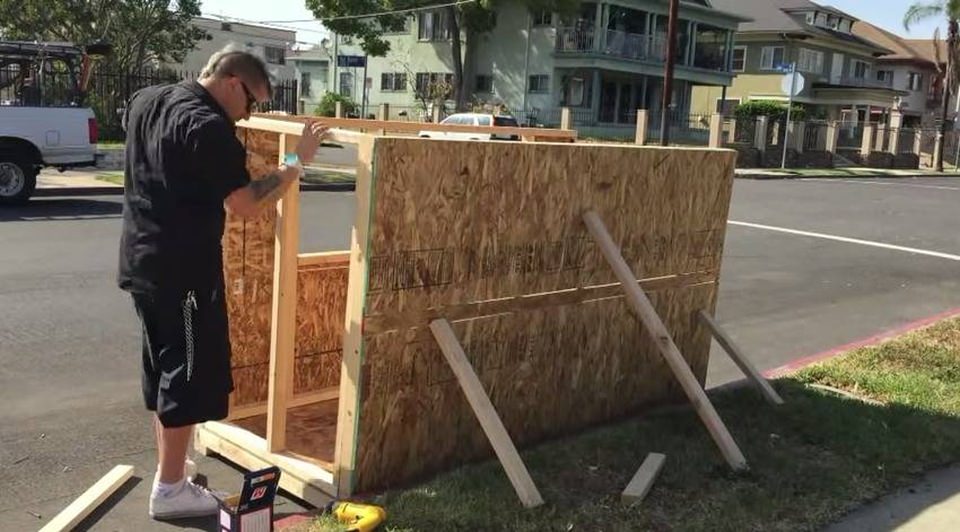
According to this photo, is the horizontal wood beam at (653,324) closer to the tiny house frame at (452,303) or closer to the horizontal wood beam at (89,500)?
the tiny house frame at (452,303)

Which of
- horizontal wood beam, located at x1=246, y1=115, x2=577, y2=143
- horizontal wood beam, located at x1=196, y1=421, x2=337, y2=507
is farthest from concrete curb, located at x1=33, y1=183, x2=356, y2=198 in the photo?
horizontal wood beam, located at x1=196, y1=421, x2=337, y2=507

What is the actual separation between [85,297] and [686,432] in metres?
5.26

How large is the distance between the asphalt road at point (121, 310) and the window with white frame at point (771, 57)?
4137 centimetres

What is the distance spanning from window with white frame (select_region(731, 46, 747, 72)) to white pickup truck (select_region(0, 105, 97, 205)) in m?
50.9

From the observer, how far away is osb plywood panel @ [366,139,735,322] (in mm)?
3646

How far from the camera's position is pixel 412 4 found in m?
44.1

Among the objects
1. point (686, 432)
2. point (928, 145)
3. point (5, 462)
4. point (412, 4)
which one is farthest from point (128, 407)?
point (928, 145)

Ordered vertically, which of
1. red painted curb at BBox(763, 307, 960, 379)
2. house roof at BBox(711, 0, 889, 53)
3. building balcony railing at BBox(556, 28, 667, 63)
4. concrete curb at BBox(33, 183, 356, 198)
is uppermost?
house roof at BBox(711, 0, 889, 53)

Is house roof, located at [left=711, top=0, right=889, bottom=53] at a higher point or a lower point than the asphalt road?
higher

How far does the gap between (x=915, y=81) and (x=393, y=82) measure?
159ft

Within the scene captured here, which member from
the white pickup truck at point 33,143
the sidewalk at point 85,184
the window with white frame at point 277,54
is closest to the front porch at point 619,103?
the sidewalk at point 85,184

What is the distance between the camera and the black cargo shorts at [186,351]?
337 cm

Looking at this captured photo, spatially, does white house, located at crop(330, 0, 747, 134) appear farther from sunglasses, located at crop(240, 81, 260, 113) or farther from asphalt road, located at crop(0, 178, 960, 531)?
sunglasses, located at crop(240, 81, 260, 113)

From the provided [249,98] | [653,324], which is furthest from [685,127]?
[249,98]
